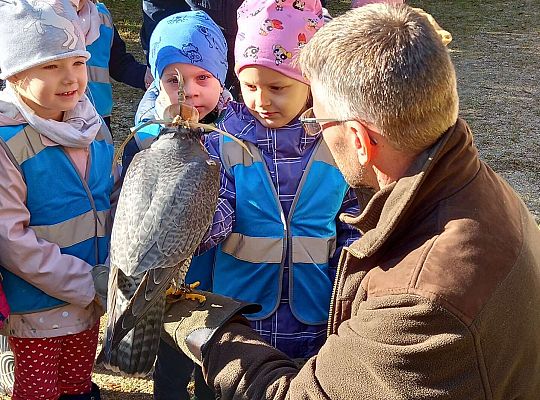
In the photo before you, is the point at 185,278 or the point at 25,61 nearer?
the point at 25,61

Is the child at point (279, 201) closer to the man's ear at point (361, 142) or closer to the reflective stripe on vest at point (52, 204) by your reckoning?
the reflective stripe on vest at point (52, 204)

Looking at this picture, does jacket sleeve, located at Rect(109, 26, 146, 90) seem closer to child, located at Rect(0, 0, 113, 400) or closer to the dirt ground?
child, located at Rect(0, 0, 113, 400)

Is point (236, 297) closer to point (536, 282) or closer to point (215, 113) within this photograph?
point (215, 113)

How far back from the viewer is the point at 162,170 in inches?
112

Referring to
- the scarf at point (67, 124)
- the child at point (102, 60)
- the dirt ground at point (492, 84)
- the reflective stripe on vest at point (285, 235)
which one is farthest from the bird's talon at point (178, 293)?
the child at point (102, 60)

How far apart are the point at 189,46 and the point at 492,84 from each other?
22.8ft

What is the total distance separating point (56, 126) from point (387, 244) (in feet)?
5.06

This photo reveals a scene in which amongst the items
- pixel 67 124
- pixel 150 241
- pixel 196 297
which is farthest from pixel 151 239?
pixel 67 124

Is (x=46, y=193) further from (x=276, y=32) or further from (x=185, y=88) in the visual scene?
(x=276, y=32)

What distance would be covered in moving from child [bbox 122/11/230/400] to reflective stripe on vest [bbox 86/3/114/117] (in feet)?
4.42

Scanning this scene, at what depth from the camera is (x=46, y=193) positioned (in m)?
2.99

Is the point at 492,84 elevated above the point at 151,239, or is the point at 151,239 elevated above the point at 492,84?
the point at 151,239

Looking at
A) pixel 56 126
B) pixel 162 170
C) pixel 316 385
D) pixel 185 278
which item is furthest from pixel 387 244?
pixel 56 126

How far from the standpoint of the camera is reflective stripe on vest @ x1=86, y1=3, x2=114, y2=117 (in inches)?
186
